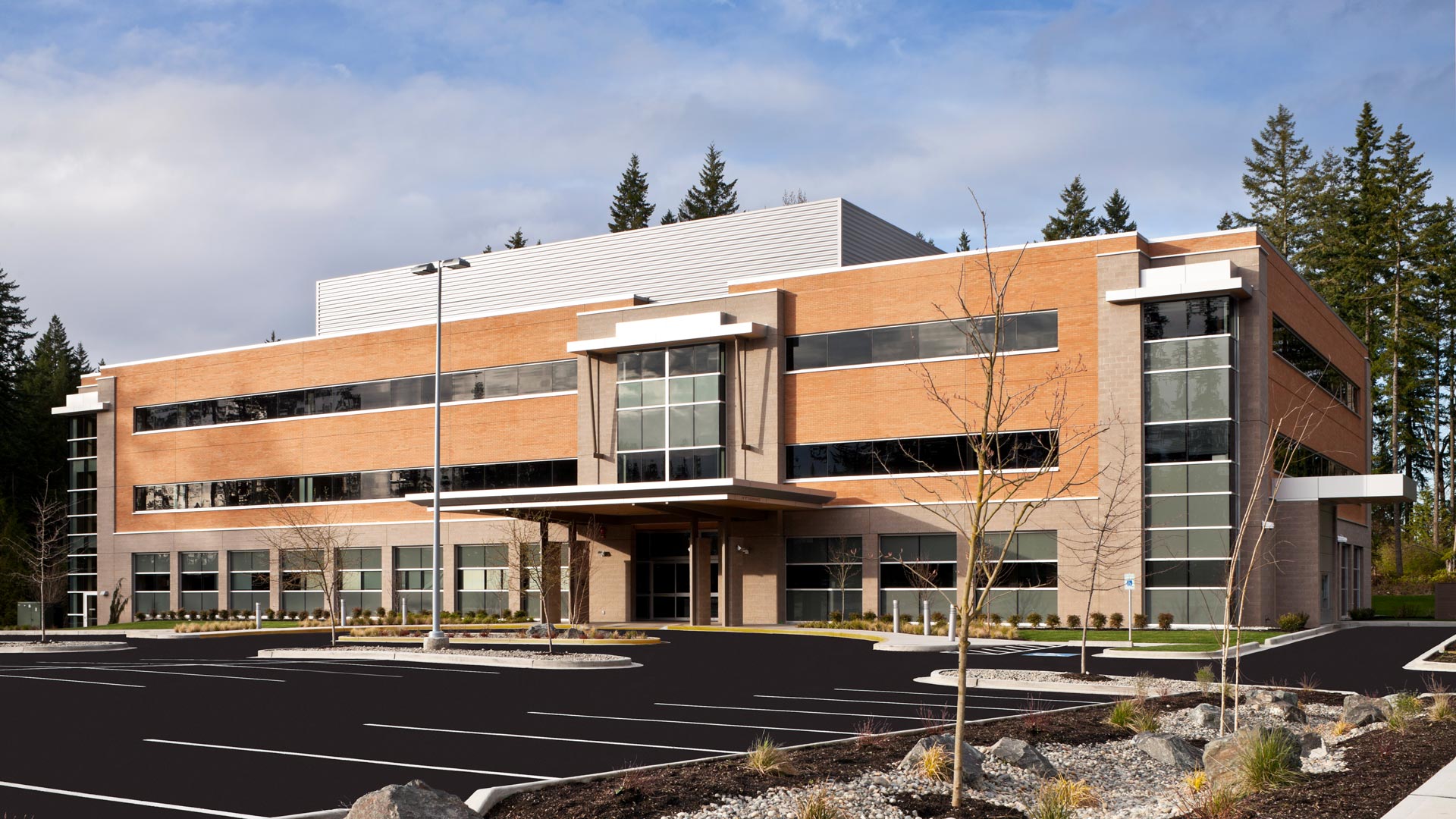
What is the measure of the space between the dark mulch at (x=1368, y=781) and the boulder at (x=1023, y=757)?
2055 millimetres

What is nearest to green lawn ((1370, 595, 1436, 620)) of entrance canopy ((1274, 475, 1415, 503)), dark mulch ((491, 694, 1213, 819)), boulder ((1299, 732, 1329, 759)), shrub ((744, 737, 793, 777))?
entrance canopy ((1274, 475, 1415, 503))

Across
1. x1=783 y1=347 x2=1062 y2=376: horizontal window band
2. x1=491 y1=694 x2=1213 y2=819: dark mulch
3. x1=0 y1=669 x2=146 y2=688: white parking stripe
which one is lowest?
x1=0 y1=669 x2=146 y2=688: white parking stripe

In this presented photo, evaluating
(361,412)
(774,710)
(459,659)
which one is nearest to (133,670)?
(459,659)

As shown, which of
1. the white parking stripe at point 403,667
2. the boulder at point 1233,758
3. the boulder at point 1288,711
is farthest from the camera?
the white parking stripe at point 403,667

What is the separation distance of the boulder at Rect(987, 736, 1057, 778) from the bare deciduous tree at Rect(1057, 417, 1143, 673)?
1093 inches

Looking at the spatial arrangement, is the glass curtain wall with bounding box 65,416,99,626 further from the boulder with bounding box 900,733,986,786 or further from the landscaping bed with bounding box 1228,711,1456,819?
the landscaping bed with bounding box 1228,711,1456,819

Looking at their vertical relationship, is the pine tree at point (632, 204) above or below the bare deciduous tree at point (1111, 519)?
above

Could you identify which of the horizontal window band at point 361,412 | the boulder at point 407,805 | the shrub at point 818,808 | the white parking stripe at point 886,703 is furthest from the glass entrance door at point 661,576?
the boulder at point 407,805

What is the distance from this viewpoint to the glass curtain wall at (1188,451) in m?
38.3

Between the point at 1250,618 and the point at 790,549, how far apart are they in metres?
15.2

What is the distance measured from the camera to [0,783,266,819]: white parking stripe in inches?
394

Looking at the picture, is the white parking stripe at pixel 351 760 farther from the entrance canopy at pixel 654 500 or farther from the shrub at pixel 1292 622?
the shrub at pixel 1292 622

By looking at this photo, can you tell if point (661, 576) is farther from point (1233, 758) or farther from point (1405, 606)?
point (1233, 758)

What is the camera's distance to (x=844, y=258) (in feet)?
159
